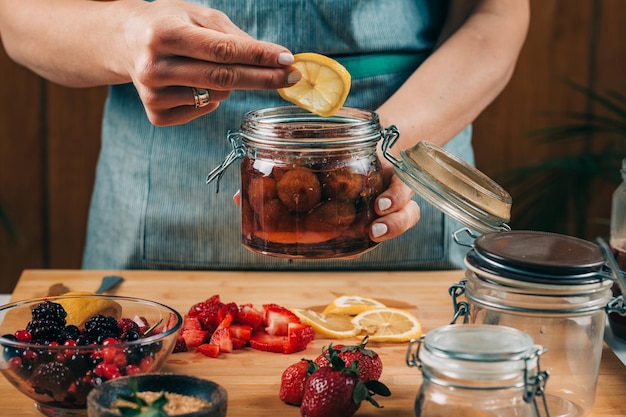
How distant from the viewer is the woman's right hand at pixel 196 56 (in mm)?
1155

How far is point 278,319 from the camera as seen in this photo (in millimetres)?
1412

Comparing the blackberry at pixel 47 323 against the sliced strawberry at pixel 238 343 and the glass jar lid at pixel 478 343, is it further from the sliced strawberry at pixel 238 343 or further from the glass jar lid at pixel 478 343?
the glass jar lid at pixel 478 343

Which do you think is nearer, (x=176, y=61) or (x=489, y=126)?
(x=176, y=61)

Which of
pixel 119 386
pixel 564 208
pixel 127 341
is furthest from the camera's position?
pixel 564 208

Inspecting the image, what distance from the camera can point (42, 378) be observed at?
1.09 m

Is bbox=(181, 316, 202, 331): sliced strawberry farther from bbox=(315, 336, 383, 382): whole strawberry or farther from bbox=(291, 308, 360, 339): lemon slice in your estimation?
bbox=(315, 336, 383, 382): whole strawberry

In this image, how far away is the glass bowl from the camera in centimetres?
109

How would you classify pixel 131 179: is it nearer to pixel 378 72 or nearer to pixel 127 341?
Result: pixel 378 72

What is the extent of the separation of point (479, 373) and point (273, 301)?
691 mm

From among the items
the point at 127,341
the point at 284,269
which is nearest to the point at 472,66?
the point at 284,269

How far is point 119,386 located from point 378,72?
98 cm

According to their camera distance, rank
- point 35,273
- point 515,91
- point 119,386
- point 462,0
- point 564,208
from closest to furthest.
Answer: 1. point 119,386
2. point 35,273
3. point 462,0
4. point 564,208
5. point 515,91

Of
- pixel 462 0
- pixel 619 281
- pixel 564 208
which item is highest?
pixel 462 0

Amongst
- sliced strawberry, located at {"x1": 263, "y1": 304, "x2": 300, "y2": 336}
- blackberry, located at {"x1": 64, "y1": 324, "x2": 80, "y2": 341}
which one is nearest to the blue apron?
sliced strawberry, located at {"x1": 263, "y1": 304, "x2": 300, "y2": 336}
